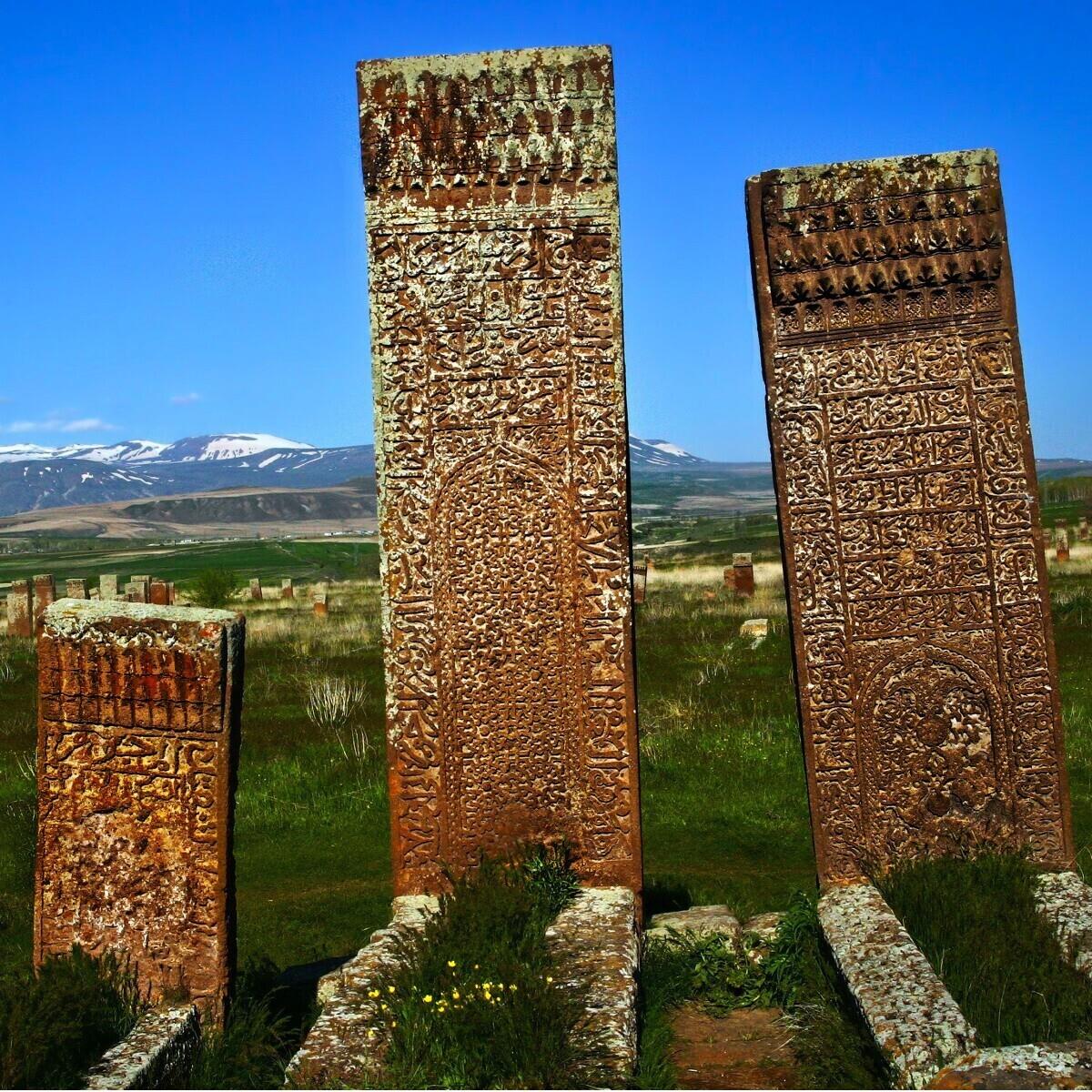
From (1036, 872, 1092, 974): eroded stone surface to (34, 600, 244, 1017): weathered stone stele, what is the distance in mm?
2997

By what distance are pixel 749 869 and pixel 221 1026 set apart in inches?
145

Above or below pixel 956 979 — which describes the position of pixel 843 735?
above

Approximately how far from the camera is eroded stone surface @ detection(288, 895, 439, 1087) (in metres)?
4.04

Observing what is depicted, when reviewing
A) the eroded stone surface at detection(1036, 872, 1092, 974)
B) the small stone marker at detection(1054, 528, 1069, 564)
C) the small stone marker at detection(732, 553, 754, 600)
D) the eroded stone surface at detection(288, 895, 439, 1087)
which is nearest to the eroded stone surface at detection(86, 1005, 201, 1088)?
the eroded stone surface at detection(288, 895, 439, 1087)

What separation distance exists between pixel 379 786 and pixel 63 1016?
17.4ft

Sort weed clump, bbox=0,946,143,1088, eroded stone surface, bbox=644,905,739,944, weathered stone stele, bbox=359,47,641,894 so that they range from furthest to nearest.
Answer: eroded stone surface, bbox=644,905,739,944 → weathered stone stele, bbox=359,47,641,894 → weed clump, bbox=0,946,143,1088

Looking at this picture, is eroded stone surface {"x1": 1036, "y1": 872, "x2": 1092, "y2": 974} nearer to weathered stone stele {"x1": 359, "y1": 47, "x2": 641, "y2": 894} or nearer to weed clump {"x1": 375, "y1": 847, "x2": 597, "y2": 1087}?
weathered stone stele {"x1": 359, "y1": 47, "x2": 641, "y2": 894}

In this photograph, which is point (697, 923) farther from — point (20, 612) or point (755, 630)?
point (20, 612)

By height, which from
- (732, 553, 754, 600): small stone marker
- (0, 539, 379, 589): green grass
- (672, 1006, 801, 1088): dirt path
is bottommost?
(672, 1006, 801, 1088): dirt path

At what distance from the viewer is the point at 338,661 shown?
17328 mm

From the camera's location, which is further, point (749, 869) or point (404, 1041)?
point (749, 869)

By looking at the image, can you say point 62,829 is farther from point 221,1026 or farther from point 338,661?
point 338,661

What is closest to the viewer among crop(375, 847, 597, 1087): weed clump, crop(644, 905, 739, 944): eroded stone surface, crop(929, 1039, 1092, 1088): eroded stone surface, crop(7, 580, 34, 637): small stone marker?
crop(929, 1039, 1092, 1088): eroded stone surface

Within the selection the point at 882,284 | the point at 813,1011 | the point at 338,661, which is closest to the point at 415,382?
the point at 882,284
